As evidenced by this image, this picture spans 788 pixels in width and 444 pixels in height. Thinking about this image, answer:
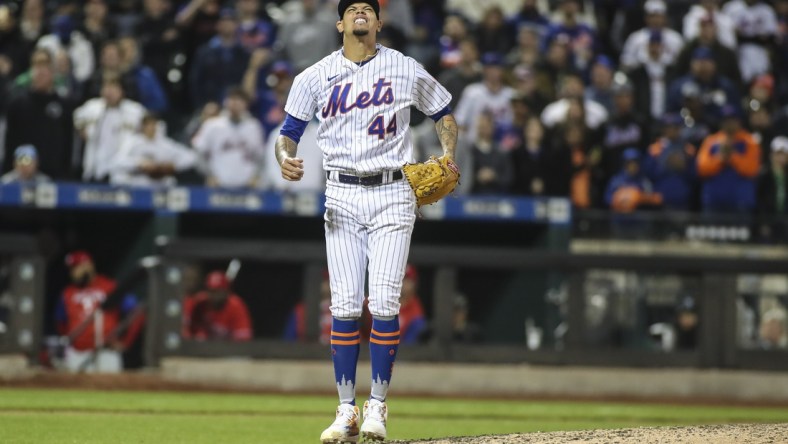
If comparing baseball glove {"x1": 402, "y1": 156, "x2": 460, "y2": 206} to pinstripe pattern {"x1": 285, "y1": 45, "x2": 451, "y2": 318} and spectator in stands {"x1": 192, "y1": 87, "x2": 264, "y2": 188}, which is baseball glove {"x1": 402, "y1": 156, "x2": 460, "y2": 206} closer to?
pinstripe pattern {"x1": 285, "y1": 45, "x2": 451, "y2": 318}

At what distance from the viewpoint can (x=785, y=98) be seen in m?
15.2

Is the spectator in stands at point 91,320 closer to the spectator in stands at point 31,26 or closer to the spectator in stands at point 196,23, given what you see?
the spectator in stands at point 31,26

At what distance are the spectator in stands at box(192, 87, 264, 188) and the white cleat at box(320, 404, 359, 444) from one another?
6.38 m

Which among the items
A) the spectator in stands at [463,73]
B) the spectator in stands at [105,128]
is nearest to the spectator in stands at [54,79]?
the spectator in stands at [105,128]

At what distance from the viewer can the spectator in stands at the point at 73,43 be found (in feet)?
42.8

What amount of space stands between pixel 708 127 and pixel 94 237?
602 centimetres

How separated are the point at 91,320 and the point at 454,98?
4125mm

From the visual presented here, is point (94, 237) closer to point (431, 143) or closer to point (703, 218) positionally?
point (431, 143)

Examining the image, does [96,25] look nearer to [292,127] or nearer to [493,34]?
[493,34]

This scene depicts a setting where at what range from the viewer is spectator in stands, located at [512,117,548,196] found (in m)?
12.3

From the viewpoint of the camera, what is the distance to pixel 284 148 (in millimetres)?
6004

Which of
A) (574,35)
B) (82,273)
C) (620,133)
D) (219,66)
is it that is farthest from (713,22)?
(82,273)

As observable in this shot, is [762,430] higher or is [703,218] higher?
[703,218]

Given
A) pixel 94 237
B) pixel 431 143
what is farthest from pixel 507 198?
pixel 94 237
